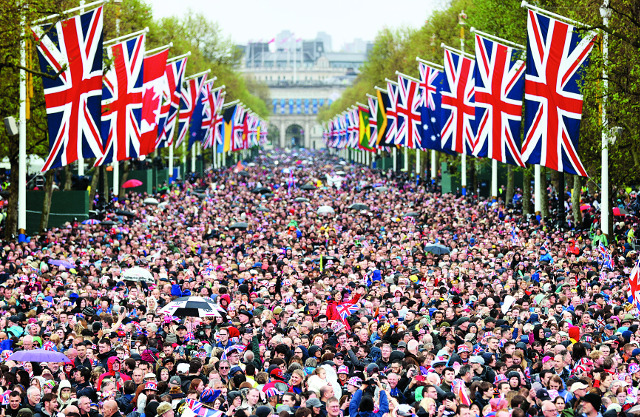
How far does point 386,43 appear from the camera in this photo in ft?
287

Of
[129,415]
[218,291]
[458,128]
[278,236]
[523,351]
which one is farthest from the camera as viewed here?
[458,128]

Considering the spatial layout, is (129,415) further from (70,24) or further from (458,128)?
(458,128)

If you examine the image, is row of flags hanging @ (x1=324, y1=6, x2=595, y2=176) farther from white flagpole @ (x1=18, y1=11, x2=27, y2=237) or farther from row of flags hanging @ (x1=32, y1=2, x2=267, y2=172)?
white flagpole @ (x1=18, y1=11, x2=27, y2=237)

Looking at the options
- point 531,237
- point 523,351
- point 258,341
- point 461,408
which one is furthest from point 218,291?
point 531,237

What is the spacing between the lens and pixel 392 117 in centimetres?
5247

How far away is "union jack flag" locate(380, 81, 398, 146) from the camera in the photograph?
51469 millimetres

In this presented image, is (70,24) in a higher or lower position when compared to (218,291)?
higher

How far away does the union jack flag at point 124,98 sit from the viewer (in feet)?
103

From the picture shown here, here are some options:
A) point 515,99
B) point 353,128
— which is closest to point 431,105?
point 515,99

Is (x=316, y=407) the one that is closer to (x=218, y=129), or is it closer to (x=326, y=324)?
(x=326, y=324)

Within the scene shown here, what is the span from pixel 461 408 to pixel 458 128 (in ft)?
→ 89.2

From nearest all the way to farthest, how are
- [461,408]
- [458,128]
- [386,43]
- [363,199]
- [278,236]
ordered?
[461,408]
[278,236]
[458,128]
[363,199]
[386,43]

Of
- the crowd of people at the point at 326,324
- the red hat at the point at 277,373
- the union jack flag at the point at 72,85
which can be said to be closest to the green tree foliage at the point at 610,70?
the crowd of people at the point at 326,324

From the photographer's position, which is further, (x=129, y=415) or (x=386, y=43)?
(x=386, y=43)
